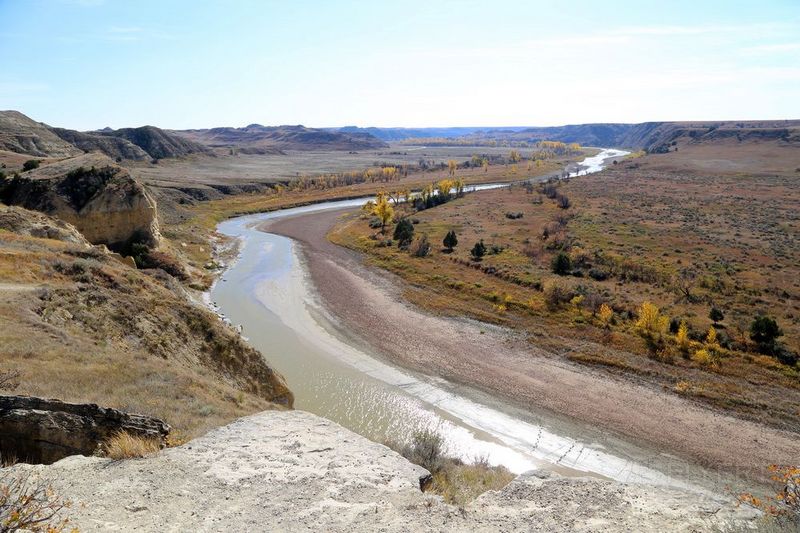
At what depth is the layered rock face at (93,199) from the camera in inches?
1762

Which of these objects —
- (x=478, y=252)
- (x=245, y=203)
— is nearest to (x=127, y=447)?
(x=478, y=252)

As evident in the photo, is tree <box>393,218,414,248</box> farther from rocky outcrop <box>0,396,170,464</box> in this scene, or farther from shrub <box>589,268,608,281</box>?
rocky outcrop <box>0,396,170,464</box>

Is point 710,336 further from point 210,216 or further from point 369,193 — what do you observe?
point 369,193

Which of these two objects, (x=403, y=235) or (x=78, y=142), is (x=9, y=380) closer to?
(x=403, y=235)

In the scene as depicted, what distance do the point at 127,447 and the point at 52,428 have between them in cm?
200

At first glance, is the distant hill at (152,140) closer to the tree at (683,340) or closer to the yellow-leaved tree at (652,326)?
the yellow-leaved tree at (652,326)

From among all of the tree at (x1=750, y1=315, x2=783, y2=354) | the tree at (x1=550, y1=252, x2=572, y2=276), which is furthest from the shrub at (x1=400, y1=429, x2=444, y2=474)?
the tree at (x1=550, y1=252, x2=572, y2=276)

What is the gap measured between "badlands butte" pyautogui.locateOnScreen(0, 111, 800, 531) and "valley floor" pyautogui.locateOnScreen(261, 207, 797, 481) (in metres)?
0.17

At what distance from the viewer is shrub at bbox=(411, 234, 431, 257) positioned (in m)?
59.9

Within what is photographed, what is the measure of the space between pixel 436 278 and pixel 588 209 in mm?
50214

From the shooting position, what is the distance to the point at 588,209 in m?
88.9

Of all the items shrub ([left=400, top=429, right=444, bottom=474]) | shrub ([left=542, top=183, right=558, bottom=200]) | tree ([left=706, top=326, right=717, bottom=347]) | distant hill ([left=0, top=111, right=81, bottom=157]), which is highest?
distant hill ([left=0, top=111, right=81, bottom=157])

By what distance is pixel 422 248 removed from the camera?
2384 inches

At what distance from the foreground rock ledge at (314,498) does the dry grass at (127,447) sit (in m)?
0.31
